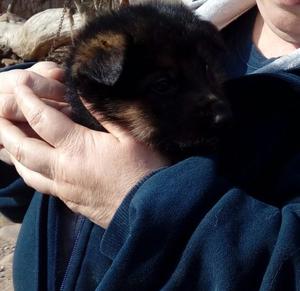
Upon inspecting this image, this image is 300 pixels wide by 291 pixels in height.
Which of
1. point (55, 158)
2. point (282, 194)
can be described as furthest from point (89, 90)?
point (282, 194)

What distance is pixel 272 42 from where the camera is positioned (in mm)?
2193

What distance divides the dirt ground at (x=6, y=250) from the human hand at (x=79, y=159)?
208 cm

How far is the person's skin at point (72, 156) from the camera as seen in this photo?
1567 mm

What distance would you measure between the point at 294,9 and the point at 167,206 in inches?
35.0

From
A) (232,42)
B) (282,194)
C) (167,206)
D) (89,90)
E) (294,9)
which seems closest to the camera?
(167,206)

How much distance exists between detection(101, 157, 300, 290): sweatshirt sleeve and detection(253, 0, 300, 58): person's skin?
2.52ft

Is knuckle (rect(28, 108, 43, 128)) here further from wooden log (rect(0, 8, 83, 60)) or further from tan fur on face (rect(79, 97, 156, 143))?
wooden log (rect(0, 8, 83, 60))

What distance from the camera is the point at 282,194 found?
1.57 m

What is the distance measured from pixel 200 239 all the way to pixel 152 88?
1.46 feet

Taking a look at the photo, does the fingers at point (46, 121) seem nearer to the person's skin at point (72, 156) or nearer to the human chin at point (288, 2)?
the person's skin at point (72, 156)

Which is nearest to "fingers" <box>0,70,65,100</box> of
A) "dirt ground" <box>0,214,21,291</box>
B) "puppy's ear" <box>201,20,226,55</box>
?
"puppy's ear" <box>201,20,226,55</box>

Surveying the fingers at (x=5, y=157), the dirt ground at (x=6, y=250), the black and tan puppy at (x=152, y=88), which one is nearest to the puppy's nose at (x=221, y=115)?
the black and tan puppy at (x=152, y=88)

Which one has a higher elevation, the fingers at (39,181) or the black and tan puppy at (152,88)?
the black and tan puppy at (152,88)

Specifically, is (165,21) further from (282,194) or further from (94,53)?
(282,194)
